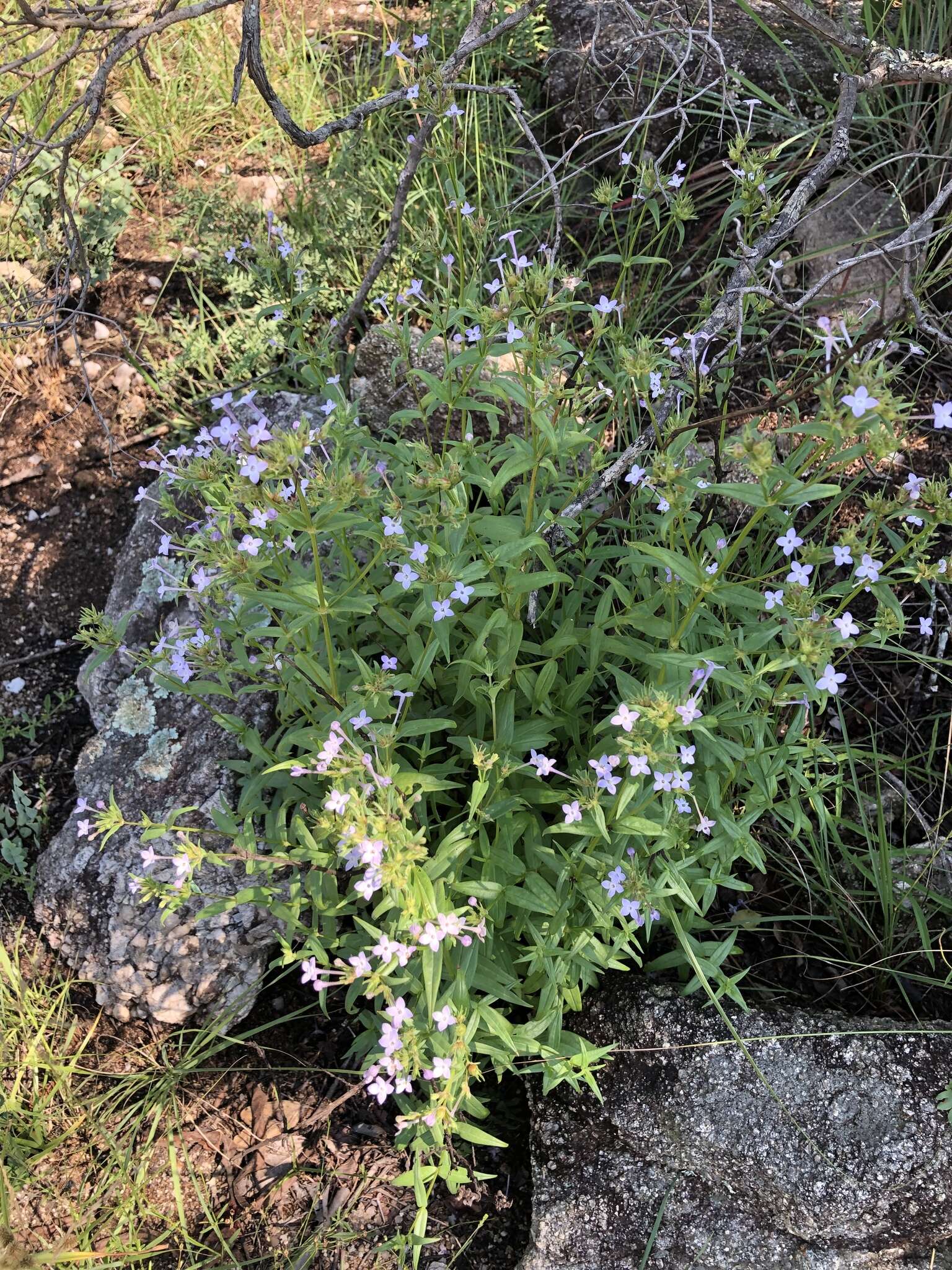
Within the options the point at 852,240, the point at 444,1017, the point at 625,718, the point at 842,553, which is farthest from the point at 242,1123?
the point at 852,240

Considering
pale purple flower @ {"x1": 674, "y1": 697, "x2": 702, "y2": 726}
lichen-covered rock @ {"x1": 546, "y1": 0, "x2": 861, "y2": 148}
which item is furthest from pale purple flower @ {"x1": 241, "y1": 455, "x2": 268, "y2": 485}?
lichen-covered rock @ {"x1": 546, "y1": 0, "x2": 861, "y2": 148}

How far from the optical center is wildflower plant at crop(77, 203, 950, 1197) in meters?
2.20

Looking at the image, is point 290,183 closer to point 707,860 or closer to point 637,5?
point 637,5

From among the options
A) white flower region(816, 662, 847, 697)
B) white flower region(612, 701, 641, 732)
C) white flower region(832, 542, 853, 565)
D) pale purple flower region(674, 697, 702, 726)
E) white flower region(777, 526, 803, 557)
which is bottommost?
white flower region(816, 662, 847, 697)

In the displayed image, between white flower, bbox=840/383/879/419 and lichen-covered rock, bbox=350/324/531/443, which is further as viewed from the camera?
lichen-covered rock, bbox=350/324/531/443

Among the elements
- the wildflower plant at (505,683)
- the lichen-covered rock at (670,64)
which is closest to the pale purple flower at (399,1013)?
the wildflower plant at (505,683)

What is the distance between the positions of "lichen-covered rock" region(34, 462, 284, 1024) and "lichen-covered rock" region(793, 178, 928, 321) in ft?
10.3

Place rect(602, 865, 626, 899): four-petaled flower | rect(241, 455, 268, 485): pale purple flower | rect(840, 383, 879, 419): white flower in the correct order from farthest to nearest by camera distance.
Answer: rect(602, 865, 626, 899): four-petaled flower → rect(241, 455, 268, 485): pale purple flower → rect(840, 383, 879, 419): white flower

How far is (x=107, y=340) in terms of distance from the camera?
4863mm

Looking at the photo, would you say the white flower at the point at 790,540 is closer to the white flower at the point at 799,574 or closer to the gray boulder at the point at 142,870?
the white flower at the point at 799,574

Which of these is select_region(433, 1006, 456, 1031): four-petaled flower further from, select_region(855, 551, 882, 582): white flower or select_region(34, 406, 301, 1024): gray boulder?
select_region(855, 551, 882, 582): white flower

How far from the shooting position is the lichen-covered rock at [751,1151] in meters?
2.61

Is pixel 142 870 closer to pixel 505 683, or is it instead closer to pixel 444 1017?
pixel 444 1017

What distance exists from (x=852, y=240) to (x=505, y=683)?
2.90 m
